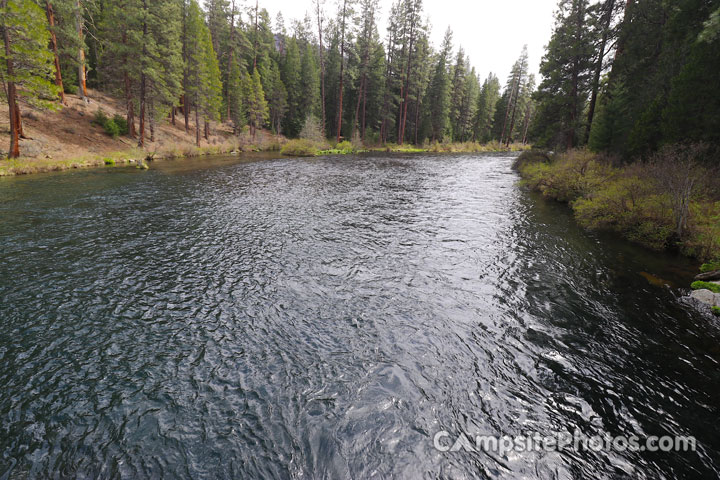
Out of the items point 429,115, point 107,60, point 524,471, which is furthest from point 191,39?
point 524,471

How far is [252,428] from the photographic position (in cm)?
406

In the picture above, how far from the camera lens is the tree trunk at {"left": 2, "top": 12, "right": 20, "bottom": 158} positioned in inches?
740

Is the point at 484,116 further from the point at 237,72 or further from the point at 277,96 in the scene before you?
the point at 237,72

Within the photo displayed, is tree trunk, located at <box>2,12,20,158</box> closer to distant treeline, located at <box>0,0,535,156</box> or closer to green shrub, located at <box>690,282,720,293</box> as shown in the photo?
distant treeline, located at <box>0,0,535,156</box>

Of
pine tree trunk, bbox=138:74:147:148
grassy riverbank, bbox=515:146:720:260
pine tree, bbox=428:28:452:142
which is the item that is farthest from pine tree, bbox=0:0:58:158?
pine tree, bbox=428:28:452:142

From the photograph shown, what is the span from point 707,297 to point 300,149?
3747 cm

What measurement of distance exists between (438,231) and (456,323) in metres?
6.24

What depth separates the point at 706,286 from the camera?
7590 mm

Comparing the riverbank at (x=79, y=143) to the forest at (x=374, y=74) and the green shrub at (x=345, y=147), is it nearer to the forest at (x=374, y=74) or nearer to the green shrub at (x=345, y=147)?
the forest at (x=374, y=74)

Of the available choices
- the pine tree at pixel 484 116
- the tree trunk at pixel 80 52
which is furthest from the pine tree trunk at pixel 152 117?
the pine tree at pixel 484 116

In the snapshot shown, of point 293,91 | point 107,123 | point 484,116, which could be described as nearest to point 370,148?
point 293,91

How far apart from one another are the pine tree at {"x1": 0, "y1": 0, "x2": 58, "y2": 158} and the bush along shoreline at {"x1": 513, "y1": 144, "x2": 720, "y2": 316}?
33111mm

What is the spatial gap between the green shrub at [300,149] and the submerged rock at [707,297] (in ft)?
122

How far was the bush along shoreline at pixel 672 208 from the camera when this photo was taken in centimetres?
895
